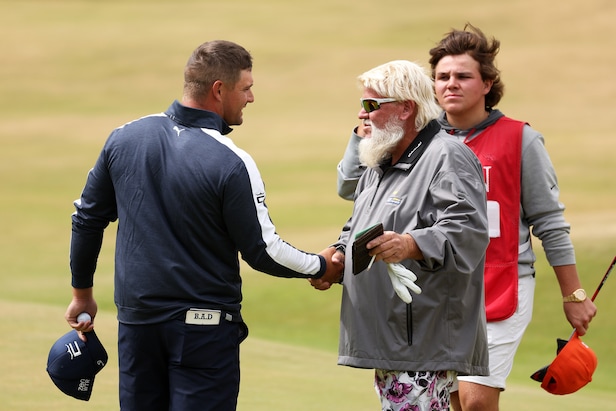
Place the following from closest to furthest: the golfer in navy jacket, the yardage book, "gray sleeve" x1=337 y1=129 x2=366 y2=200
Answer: the yardage book < the golfer in navy jacket < "gray sleeve" x1=337 y1=129 x2=366 y2=200

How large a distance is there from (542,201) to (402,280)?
1330 mm

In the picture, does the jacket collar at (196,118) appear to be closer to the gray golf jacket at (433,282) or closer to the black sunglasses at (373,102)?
the black sunglasses at (373,102)

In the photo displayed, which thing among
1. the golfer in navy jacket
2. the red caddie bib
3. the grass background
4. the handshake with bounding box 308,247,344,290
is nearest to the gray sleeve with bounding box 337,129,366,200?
the red caddie bib

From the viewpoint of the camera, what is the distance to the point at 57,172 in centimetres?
1991

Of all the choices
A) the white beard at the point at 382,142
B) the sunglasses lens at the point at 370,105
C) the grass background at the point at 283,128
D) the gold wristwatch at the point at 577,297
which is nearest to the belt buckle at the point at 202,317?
the white beard at the point at 382,142

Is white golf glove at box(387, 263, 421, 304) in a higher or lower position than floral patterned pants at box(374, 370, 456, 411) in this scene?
higher

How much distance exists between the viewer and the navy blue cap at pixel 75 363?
4.36 m

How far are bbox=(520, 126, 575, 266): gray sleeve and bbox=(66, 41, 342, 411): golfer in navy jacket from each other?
4.41 ft

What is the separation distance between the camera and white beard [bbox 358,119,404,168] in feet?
13.6

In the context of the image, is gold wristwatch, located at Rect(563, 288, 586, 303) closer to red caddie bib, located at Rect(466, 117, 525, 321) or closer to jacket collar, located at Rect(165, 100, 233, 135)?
red caddie bib, located at Rect(466, 117, 525, 321)

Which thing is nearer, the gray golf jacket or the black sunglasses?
the gray golf jacket

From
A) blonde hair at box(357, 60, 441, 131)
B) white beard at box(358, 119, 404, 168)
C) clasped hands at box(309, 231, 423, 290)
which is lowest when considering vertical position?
clasped hands at box(309, 231, 423, 290)

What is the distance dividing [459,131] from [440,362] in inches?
57.2

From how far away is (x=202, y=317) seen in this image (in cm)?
389
